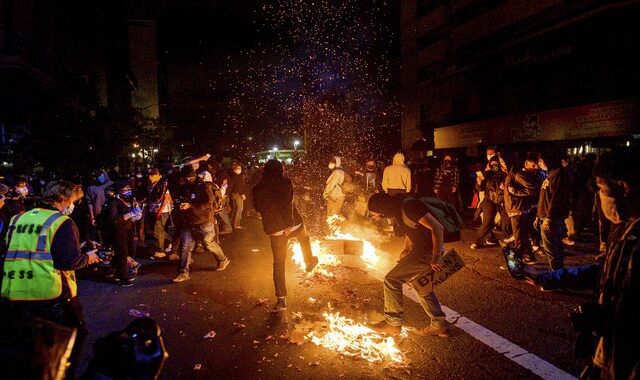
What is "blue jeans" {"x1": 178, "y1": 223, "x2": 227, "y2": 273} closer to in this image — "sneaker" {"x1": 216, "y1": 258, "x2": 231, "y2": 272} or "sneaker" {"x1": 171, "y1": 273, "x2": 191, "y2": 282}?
"sneaker" {"x1": 171, "y1": 273, "x2": 191, "y2": 282}

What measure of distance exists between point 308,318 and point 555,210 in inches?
182

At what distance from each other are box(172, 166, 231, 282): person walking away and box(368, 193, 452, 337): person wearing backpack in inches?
154

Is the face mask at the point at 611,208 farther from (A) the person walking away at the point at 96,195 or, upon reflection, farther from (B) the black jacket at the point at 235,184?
(B) the black jacket at the point at 235,184

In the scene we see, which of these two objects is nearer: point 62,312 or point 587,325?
point 587,325

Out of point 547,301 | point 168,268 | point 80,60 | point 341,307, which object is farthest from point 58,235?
point 80,60

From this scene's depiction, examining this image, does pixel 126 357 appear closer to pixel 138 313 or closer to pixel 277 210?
pixel 277 210

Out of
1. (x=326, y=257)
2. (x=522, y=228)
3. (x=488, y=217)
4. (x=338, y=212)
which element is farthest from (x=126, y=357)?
(x=338, y=212)

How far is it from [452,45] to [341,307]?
22388mm

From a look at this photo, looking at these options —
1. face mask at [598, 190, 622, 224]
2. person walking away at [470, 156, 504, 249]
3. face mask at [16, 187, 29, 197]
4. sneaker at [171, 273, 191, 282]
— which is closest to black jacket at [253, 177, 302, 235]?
sneaker at [171, 273, 191, 282]

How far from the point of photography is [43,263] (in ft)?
11.3

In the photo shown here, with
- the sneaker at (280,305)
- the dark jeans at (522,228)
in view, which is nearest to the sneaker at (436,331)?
the sneaker at (280,305)

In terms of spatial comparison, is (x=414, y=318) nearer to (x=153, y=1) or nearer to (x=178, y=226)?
(x=178, y=226)

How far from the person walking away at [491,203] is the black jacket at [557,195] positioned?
1735 millimetres

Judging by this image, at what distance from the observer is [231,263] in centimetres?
879
